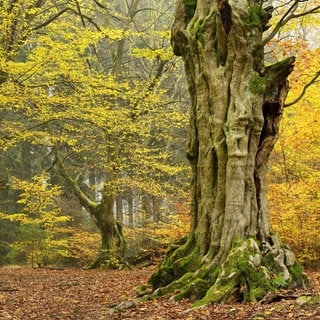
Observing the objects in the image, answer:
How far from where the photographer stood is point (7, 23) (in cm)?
1020

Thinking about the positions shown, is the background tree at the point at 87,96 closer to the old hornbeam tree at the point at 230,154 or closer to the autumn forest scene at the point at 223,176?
the autumn forest scene at the point at 223,176

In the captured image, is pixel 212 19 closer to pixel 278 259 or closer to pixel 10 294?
pixel 278 259

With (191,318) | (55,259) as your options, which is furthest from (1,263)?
(191,318)

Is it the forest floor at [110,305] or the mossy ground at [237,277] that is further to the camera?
the mossy ground at [237,277]

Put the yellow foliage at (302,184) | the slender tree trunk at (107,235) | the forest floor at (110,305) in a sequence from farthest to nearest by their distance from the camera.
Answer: the slender tree trunk at (107,235) < the yellow foliage at (302,184) < the forest floor at (110,305)

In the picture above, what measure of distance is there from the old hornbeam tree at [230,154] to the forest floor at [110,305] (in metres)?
0.51

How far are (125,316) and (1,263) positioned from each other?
17.4 metres

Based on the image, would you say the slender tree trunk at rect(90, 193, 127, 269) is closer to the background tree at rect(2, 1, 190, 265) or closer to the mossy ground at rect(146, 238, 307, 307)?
the background tree at rect(2, 1, 190, 265)

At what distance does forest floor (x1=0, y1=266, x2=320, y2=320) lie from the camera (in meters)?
4.84

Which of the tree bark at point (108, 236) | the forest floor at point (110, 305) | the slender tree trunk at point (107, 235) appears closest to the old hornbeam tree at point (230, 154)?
the forest floor at point (110, 305)

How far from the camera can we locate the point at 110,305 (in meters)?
7.17

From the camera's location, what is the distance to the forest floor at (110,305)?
4840mm

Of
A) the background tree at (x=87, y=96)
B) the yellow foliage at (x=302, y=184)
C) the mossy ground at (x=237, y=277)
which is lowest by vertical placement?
the mossy ground at (x=237, y=277)

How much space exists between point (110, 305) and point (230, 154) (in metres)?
3.13
